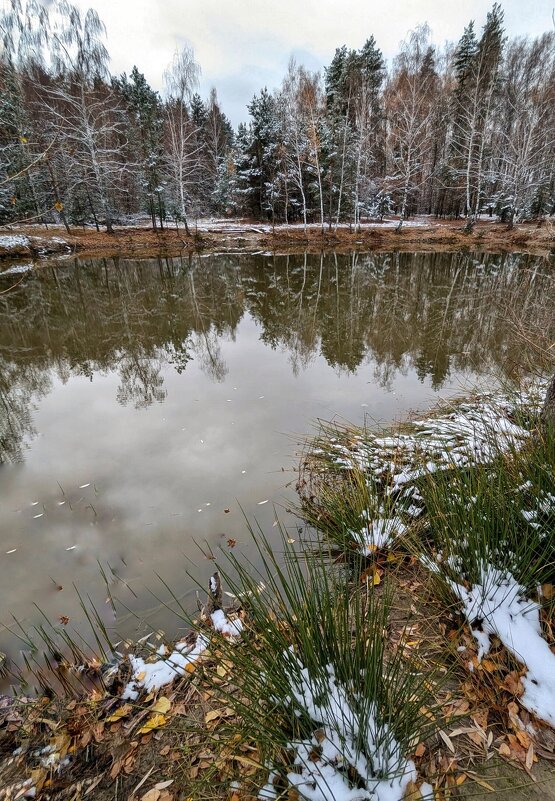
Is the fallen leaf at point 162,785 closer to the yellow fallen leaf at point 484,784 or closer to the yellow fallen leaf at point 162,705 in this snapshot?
the yellow fallen leaf at point 162,705

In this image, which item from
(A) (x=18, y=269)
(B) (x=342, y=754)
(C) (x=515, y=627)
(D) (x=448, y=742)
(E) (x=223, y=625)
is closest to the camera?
(B) (x=342, y=754)

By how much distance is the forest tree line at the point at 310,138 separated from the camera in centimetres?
2292

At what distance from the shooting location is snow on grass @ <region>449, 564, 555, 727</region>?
1480 mm

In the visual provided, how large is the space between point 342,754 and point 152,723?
104cm

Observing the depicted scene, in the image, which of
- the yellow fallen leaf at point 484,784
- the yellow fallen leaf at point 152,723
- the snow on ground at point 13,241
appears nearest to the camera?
the yellow fallen leaf at point 484,784

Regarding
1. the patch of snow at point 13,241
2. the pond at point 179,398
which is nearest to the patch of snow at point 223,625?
the pond at point 179,398

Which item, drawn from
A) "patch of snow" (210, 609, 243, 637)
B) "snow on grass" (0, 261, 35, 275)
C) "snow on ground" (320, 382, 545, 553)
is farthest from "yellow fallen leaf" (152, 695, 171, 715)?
"snow on grass" (0, 261, 35, 275)

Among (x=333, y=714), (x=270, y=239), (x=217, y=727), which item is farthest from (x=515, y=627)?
(x=270, y=239)

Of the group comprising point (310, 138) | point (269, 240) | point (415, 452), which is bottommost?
point (415, 452)

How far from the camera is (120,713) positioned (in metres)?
Answer: 1.84

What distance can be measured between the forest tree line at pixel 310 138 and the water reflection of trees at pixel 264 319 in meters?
11.6

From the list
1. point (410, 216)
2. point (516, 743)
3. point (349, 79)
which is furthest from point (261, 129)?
point (516, 743)

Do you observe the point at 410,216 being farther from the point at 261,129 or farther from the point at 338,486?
the point at 338,486

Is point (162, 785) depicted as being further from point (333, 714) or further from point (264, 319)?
point (264, 319)
